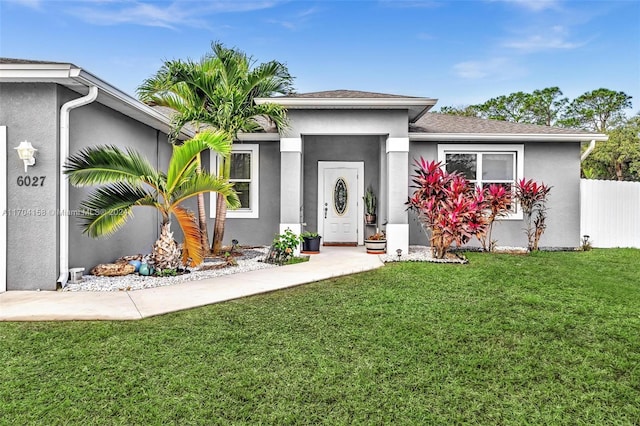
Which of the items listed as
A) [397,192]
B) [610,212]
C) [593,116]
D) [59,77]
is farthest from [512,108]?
[59,77]

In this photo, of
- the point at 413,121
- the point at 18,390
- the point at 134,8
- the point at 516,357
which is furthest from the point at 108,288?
the point at 134,8

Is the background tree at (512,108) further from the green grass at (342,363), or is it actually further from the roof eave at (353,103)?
the green grass at (342,363)

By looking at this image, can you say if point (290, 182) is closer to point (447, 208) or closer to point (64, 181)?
point (447, 208)

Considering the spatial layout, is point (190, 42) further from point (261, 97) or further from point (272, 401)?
point (272, 401)

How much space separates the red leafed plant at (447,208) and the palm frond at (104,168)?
5575 millimetres

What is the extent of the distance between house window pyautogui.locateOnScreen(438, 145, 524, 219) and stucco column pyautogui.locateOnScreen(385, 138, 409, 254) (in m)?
1.88

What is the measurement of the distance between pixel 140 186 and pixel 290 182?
3489 millimetres

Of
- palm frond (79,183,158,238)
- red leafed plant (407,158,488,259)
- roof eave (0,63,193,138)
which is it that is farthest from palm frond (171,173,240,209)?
red leafed plant (407,158,488,259)

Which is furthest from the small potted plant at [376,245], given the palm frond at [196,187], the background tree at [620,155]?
the background tree at [620,155]

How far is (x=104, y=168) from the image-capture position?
6074 millimetres

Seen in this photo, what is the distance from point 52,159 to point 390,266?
19.7 ft

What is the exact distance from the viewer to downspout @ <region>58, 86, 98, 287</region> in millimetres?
5934

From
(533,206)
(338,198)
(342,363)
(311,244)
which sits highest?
(338,198)

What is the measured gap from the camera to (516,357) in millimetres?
3664
